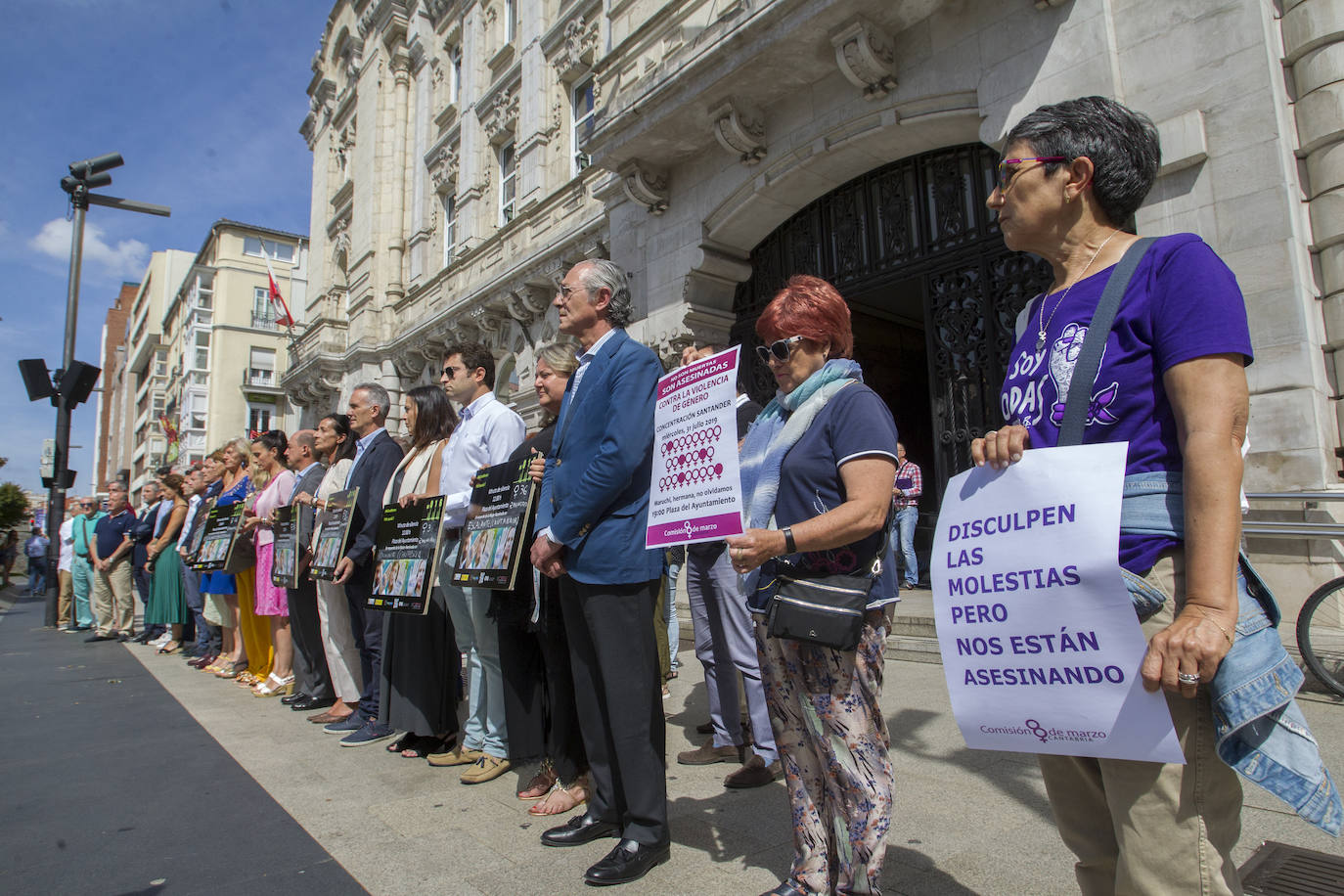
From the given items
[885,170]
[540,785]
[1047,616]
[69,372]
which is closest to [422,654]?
[540,785]

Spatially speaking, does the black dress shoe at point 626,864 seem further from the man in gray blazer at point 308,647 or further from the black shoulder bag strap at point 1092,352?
the man in gray blazer at point 308,647

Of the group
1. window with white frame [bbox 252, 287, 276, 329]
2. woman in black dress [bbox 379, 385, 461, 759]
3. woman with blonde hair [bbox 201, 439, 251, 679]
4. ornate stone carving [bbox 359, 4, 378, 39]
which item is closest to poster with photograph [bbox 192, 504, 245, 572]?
woman with blonde hair [bbox 201, 439, 251, 679]

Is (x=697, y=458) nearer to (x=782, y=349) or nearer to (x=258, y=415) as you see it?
(x=782, y=349)

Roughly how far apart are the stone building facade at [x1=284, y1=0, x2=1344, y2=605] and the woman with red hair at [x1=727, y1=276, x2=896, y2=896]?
4357 millimetres

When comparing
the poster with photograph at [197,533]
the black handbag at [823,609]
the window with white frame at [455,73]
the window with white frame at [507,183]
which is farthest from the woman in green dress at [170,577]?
the window with white frame at [455,73]

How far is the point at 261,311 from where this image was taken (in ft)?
149

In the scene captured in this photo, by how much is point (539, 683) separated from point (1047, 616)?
2952 millimetres

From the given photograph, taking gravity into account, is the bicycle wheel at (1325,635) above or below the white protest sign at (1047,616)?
below

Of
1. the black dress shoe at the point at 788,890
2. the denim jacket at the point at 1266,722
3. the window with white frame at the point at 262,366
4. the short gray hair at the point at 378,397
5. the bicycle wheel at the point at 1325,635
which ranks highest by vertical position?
the window with white frame at the point at 262,366

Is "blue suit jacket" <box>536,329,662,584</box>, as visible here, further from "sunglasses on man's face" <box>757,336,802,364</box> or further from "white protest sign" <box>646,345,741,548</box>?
"sunglasses on man's face" <box>757,336,802,364</box>

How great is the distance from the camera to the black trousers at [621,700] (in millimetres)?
2674

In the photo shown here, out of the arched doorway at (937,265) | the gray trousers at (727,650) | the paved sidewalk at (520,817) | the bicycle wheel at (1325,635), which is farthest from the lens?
the arched doorway at (937,265)

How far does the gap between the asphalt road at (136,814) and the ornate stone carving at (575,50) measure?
41.4 feet

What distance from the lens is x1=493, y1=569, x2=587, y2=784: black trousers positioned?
3352 millimetres
